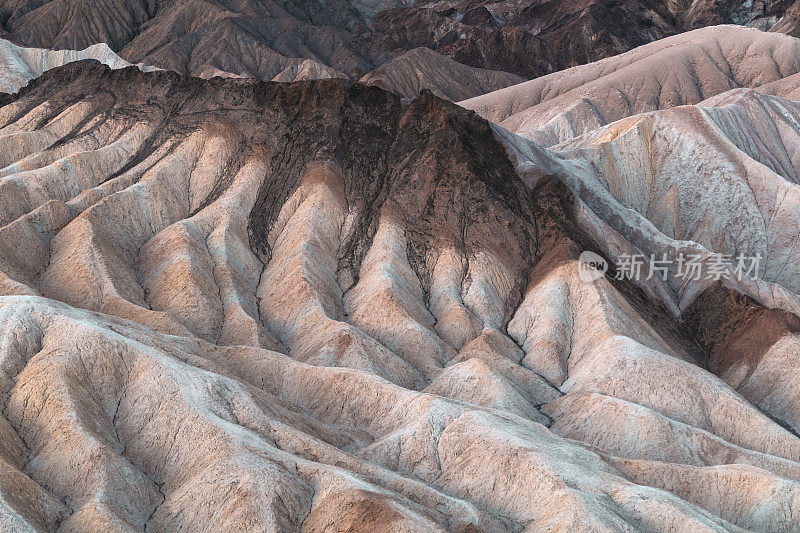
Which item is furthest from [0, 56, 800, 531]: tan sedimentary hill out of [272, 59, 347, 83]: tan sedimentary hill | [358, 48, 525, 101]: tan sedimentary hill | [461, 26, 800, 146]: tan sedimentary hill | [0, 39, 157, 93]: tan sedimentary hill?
[272, 59, 347, 83]: tan sedimentary hill

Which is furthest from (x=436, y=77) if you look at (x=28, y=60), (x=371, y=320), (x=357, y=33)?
(x=371, y=320)

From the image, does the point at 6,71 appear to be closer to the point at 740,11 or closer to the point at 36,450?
the point at 36,450

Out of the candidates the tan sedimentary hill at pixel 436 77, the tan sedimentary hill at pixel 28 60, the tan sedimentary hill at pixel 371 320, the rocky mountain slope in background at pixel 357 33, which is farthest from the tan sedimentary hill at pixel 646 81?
the tan sedimentary hill at pixel 28 60

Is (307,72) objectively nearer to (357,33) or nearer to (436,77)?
(436,77)

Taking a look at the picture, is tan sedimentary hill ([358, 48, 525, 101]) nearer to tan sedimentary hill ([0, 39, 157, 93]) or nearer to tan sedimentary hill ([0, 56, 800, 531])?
tan sedimentary hill ([0, 39, 157, 93])

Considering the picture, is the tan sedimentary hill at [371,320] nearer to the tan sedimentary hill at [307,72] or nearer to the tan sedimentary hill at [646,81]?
the tan sedimentary hill at [646,81]

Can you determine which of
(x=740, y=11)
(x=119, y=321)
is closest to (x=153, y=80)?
(x=119, y=321)
